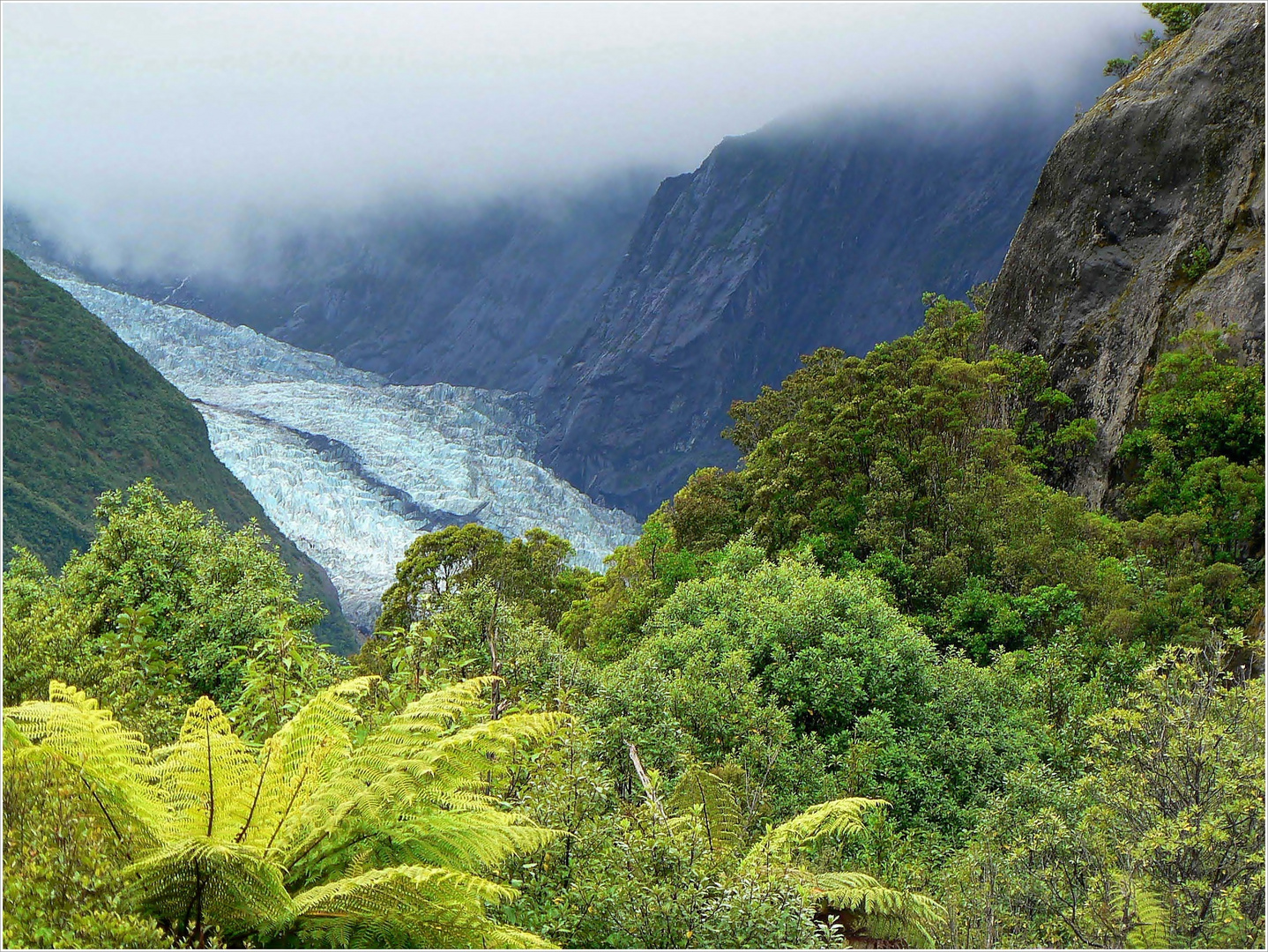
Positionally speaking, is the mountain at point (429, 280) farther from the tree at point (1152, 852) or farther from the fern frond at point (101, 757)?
the fern frond at point (101, 757)

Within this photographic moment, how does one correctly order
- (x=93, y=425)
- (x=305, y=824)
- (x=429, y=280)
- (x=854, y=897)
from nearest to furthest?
(x=305, y=824) → (x=854, y=897) → (x=93, y=425) → (x=429, y=280)

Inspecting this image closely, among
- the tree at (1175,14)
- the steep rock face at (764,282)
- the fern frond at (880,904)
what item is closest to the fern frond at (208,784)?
the fern frond at (880,904)

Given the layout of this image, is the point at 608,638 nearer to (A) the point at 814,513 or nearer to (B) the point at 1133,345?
(A) the point at 814,513

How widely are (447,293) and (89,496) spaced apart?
124 meters

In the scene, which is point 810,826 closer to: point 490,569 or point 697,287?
point 490,569

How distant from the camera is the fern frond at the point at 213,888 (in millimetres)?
3721

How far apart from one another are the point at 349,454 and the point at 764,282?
6717cm

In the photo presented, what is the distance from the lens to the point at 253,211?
7485 inches

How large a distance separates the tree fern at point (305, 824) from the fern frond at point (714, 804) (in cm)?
226

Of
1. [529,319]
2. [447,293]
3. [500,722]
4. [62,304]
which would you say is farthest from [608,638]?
[447,293]

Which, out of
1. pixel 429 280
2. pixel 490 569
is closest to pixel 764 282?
pixel 429 280

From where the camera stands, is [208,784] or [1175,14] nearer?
[208,784]

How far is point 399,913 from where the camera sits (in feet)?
12.8

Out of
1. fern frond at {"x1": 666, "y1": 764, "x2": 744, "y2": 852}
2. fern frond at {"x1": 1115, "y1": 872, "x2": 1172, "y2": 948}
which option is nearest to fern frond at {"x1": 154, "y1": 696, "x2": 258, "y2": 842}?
fern frond at {"x1": 666, "y1": 764, "x2": 744, "y2": 852}
